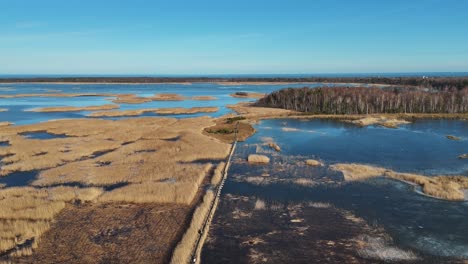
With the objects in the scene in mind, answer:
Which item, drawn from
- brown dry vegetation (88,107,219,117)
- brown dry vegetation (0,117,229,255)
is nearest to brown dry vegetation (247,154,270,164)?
brown dry vegetation (0,117,229,255)

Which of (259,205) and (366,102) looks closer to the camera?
(259,205)

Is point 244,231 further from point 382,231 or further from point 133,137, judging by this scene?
point 133,137

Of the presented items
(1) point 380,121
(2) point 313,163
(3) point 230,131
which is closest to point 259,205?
(2) point 313,163

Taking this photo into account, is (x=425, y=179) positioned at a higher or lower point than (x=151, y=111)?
lower

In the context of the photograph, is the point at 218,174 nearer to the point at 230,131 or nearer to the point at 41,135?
the point at 230,131

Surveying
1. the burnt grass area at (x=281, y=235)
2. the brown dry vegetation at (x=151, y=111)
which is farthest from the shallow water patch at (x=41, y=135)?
the burnt grass area at (x=281, y=235)
